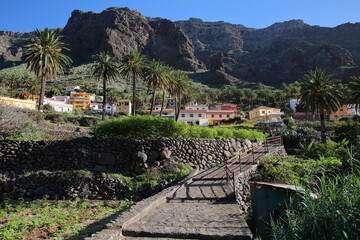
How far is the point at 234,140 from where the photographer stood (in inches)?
743

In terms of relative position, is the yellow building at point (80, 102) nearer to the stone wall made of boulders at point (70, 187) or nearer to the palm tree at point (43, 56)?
the palm tree at point (43, 56)

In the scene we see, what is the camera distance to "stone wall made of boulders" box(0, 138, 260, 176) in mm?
13648

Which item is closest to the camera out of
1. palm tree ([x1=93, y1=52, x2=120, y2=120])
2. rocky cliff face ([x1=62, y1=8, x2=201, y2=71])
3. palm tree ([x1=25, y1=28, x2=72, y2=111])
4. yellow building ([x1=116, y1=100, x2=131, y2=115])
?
palm tree ([x1=25, y1=28, x2=72, y2=111])

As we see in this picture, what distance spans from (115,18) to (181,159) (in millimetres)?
195802

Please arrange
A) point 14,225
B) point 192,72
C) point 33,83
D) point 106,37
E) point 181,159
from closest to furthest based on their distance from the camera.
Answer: point 14,225 < point 181,159 < point 33,83 < point 106,37 < point 192,72

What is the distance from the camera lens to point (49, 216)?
9016mm

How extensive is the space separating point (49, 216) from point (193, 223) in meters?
5.96

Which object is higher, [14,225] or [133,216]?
[133,216]

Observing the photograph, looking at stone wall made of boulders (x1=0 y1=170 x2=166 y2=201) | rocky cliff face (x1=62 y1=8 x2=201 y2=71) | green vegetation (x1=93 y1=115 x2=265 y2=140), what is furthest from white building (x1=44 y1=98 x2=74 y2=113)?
rocky cliff face (x1=62 y1=8 x2=201 y2=71)

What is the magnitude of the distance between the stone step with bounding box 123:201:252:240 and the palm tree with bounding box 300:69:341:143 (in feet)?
90.5

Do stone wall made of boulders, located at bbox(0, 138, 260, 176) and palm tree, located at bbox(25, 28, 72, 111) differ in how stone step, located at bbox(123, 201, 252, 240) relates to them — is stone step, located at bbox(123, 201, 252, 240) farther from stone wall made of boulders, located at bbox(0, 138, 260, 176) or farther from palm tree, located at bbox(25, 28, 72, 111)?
palm tree, located at bbox(25, 28, 72, 111)

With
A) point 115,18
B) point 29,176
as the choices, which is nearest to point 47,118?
point 29,176

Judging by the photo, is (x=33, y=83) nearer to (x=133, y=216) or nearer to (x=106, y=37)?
(x=133, y=216)

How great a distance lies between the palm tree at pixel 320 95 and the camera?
3020 cm
